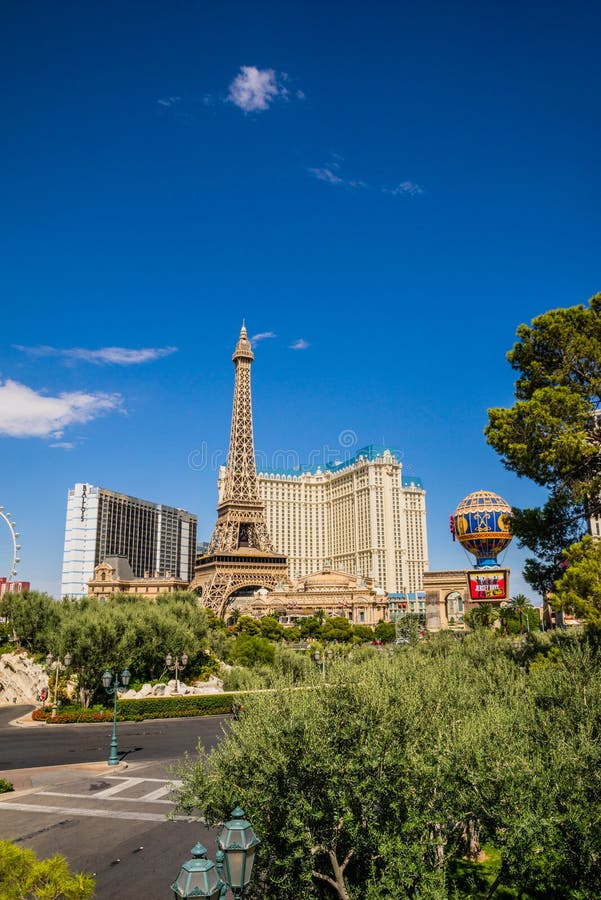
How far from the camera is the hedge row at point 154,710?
37344mm

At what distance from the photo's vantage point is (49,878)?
→ 8758 millimetres

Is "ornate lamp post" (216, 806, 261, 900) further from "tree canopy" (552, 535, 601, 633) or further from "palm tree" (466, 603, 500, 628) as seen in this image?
"palm tree" (466, 603, 500, 628)

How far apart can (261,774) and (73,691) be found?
38.2 m

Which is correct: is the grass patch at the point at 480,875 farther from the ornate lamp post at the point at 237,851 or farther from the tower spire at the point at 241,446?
the tower spire at the point at 241,446

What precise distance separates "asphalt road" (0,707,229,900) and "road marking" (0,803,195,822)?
0.03 metres

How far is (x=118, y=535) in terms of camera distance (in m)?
160

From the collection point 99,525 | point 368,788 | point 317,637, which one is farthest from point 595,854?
point 99,525

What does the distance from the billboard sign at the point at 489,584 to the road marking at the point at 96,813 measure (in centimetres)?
6746

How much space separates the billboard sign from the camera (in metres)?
80.9

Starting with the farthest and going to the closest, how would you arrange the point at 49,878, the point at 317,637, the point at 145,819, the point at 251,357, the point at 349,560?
the point at 349,560
the point at 251,357
the point at 317,637
the point at 145,819
the point at 49,878

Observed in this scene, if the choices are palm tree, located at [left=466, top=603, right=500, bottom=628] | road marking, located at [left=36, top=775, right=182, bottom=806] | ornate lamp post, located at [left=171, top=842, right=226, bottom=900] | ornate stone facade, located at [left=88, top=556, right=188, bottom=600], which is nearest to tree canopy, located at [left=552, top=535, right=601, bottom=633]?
road marking, located at [left=36, top=775, right=182, bottom=806]

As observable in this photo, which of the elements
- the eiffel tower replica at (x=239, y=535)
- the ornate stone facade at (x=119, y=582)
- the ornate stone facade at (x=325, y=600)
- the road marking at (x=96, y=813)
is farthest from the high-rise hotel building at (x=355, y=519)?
the road marking at (x=96, y=813)

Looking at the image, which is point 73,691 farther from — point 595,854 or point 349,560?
point 349,560

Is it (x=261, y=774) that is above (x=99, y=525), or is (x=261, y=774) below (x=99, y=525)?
below
